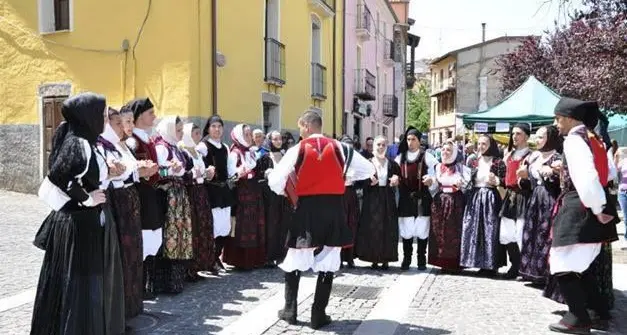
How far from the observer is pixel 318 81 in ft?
61.9

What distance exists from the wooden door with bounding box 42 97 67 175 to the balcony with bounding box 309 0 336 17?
7797mm

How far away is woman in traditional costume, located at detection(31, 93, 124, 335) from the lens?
3828mm

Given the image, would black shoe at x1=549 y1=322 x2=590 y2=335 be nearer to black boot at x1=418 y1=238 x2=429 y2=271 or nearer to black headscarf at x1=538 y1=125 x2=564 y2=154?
black headscarf at x1=538 y1=125 x2=564 y2=154

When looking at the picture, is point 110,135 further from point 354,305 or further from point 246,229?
point 246,229

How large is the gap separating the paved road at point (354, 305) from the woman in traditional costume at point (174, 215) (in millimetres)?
228

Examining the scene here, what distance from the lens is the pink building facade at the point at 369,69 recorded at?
22734 mm

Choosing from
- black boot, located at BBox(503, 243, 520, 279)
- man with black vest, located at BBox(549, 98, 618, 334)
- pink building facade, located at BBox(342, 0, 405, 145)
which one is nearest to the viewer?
man with black vest, located at BBox(549, 98, 618, 334)

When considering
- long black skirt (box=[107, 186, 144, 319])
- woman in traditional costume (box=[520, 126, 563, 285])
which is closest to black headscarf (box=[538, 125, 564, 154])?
woman in traditional costume (box=[520, 126, 563, 285])

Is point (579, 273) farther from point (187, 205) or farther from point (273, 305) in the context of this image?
point (187, 205)

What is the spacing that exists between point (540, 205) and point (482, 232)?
1071 mm

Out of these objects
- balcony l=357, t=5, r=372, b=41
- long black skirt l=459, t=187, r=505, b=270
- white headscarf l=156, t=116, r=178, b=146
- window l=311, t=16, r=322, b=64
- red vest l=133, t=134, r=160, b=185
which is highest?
balcony l=357, t=5, r=372, b=41

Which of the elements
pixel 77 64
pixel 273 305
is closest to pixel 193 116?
pixel 77 64

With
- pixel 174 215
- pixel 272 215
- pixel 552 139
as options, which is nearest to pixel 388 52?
pixel 272 215

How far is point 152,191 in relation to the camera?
5.62 meters
